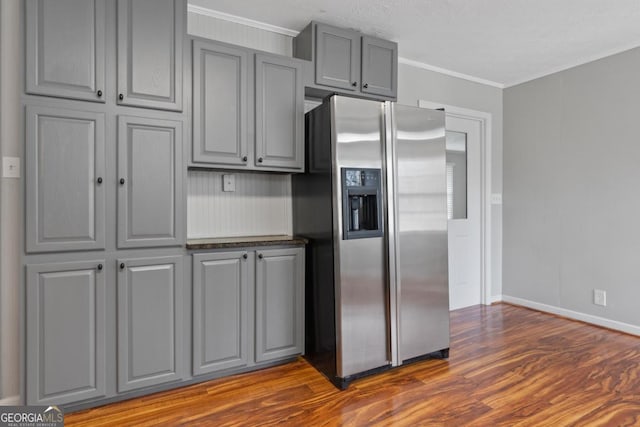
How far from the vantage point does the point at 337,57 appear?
287 centimetres

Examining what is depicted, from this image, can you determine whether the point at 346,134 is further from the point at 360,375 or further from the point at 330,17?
the point at 360,375

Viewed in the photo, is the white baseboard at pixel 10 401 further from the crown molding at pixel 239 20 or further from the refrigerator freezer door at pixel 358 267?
the crown molding at pixel 239 20

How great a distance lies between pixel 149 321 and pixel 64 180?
2.97 feet

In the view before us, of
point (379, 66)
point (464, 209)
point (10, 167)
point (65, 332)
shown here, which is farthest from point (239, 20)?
point (464, 209)

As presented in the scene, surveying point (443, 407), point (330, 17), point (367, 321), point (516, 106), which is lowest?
point (443, 407)

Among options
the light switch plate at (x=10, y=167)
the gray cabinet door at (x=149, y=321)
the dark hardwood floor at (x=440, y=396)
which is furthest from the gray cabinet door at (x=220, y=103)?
the dark hardwood floor at (x=440, y=396)

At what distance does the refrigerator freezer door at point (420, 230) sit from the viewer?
248 centimetres

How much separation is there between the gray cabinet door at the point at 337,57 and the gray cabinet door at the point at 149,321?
1730mm

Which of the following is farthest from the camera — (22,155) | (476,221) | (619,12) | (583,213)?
(476,221)

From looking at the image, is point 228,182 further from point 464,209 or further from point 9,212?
point 464,209

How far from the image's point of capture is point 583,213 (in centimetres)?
354

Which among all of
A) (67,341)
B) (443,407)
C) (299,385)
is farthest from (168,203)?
(443,407)

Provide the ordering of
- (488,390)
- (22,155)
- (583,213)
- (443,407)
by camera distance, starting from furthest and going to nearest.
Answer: (583,213) → (488,390) → (443,407) → (22,155)

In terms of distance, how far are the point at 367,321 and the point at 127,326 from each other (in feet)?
4.73
